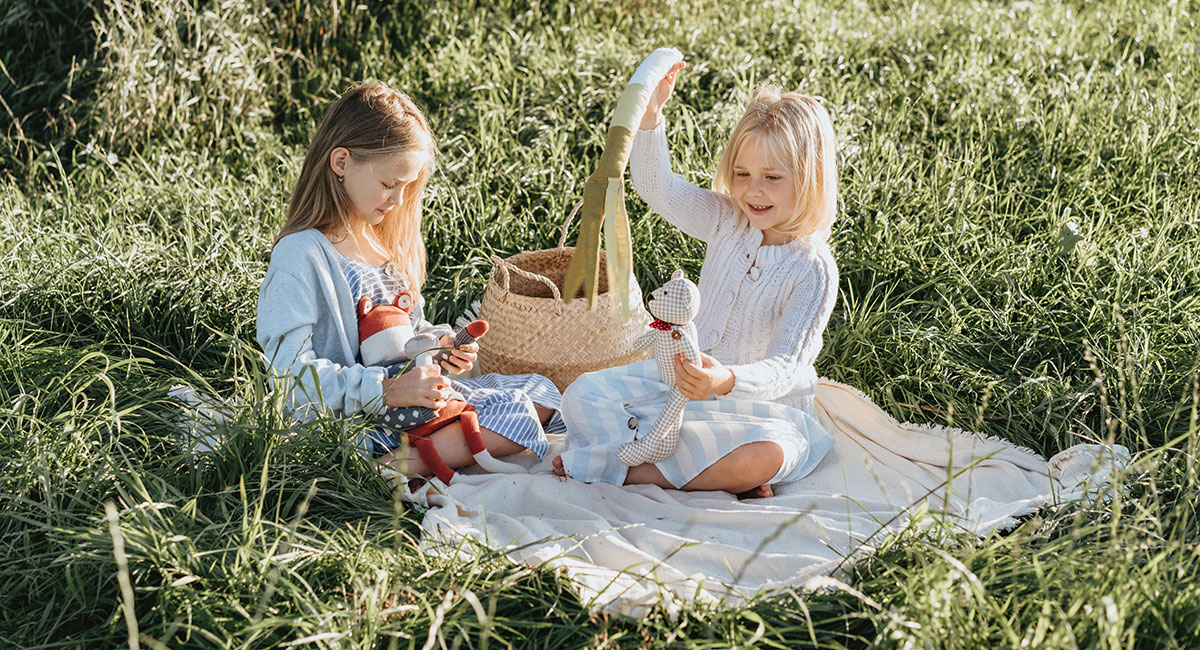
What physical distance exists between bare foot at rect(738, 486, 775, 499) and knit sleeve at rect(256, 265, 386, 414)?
3.34 feet

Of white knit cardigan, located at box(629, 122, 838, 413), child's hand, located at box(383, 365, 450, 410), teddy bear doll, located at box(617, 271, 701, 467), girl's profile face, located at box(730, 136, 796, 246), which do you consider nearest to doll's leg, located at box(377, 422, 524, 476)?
child's hand, located at box(383, 365, 450, 410)

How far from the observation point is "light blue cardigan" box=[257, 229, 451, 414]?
2.95 metres

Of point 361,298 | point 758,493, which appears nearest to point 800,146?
point 758,493

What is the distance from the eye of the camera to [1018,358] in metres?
3.35

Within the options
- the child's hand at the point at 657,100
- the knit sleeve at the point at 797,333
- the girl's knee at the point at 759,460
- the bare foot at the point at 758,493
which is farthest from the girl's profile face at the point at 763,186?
the bare foot at the point at 758,493

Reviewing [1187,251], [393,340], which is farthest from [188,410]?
[1187,251]

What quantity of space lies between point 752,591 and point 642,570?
256 mm

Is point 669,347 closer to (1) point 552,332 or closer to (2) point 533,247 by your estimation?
(1) point 552,332

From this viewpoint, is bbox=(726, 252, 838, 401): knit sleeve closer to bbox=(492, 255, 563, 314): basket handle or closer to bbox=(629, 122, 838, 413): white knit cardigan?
bbox=(629, 122, 838, 413): white knit cardigan

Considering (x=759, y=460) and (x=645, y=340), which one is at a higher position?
(x=645, y=340)

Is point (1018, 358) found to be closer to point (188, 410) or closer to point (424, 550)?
point (424, 550)

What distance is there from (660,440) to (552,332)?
2.19ft

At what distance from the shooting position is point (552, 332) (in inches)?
135

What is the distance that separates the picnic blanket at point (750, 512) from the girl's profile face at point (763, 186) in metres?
0.66
